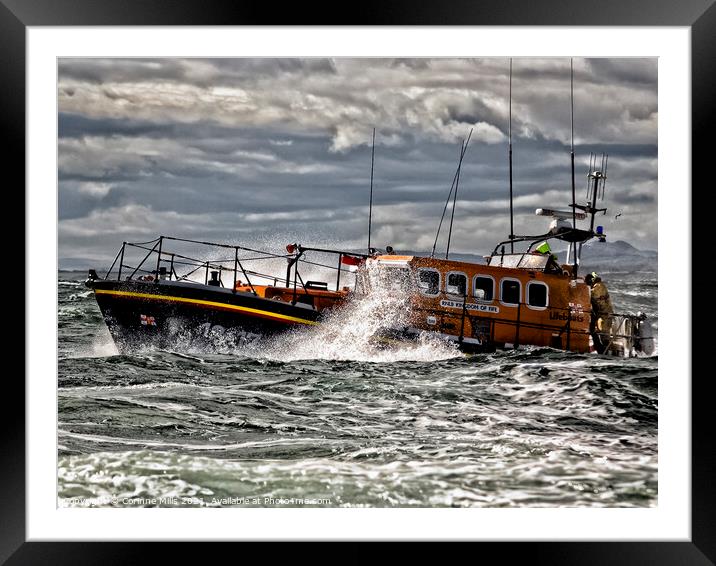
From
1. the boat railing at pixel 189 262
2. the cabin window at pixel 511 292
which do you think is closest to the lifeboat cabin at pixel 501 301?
Answer: the cabin window at pixel 511 292

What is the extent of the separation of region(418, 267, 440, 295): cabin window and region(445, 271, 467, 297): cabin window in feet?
0.40

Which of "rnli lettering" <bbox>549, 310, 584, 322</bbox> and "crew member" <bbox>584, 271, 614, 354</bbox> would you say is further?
"rnli lettering" <bbox>549, 310, 584, 322</bbox>

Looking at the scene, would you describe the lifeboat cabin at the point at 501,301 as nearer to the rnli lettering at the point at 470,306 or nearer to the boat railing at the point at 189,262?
the rnli lettering at the point at 470,306

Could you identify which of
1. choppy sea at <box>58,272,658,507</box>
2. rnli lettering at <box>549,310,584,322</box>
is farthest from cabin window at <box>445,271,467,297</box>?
choppy sea at <box>58,272,658,507</box>

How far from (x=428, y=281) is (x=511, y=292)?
96cm

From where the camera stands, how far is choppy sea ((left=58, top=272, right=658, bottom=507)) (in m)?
5.01

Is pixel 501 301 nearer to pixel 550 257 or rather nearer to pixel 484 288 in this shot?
pixel 484 288

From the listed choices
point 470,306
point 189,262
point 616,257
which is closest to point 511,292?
point 470,306

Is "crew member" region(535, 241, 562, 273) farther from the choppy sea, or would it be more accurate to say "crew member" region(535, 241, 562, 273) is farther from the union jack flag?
the union jack flag

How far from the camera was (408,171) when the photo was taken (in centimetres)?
625
